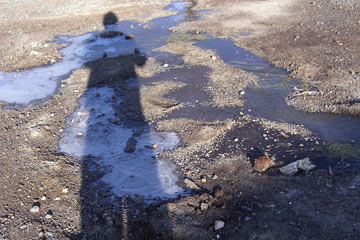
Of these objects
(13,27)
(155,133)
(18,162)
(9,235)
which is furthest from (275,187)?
(13,27)

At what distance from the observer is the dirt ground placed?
4867 millimetres

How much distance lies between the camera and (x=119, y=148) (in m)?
6.99

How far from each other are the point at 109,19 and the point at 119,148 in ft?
40.8

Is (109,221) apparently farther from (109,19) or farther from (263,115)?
(109,19)

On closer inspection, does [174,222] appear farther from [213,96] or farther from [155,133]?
[213,96]

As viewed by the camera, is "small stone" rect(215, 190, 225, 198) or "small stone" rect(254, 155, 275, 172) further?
"small stone" rect(254, 155, 275, 172)

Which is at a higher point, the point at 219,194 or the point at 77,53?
the point at 77,53

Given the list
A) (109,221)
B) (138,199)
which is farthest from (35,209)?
(138,199)

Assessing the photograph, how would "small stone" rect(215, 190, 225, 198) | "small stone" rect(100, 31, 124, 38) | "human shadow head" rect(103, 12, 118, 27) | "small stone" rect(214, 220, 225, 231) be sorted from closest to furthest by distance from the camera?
"small stone" rect(214, 220, 225, 231) < "small stone" rect(215, 190, 225, 198) < "small stone" rect(100, 31, 124, 38) < "human shadow head" rect(103, 12, 118, 27)

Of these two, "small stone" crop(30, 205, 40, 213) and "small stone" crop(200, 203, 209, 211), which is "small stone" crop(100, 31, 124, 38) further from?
"small stone" crop(200, 203, 209, 211)

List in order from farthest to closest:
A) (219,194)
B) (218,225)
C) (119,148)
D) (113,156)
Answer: (119,148) < (113,156) < (219,194) < (218,225)

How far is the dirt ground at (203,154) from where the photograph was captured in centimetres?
487

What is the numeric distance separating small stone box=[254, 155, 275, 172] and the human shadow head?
13.2 metres

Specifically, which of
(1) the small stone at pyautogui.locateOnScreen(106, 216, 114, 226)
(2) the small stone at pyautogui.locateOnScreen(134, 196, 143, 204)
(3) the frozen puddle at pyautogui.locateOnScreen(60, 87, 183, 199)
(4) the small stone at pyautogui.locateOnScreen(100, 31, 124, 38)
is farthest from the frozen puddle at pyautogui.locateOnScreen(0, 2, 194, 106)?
(1) the small stone at pyautogui.locateOnScreen(106, 216, 114, 226)
